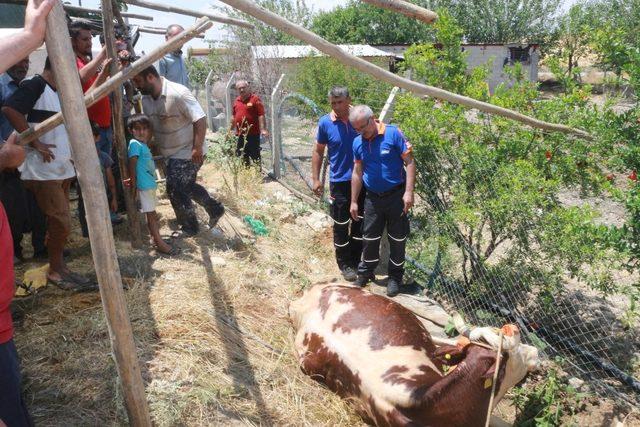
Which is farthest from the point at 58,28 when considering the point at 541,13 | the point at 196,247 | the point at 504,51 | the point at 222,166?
the point at 541,13

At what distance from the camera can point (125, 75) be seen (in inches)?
109

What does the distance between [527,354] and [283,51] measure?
1831cm

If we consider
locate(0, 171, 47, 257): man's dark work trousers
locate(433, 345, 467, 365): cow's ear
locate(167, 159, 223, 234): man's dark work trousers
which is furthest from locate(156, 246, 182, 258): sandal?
locate(433, 345, 467, 365): cow's ear

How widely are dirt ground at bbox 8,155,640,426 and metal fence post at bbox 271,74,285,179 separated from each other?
11.5ft

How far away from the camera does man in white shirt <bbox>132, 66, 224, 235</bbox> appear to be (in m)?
4.64

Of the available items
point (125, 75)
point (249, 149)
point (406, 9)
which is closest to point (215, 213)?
point (125, 75)

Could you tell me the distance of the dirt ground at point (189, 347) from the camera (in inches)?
117

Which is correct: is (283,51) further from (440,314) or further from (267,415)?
(267,415)

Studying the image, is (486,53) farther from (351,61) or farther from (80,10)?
(351,61)

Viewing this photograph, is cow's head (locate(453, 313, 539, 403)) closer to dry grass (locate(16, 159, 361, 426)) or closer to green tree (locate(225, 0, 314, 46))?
dry grass (locate(16, 159, 361, 426))

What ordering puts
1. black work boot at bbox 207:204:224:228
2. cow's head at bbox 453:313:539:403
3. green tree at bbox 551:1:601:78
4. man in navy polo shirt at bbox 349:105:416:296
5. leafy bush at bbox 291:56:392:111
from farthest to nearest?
green tree at bbox 551:1:601:78 < leafy bush at bbox 291:56:392:111 < black work boot at bbox 207:204:224:228 < man in navy polo shirt at bbox 349:105:416:296 < cow's head at bbox 453:313:539:403

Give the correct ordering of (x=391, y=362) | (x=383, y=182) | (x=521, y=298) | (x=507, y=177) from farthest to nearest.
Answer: (x=383, y=182) < (x=521, y=298) < (x=507, y=177) < (x=391, y=362)

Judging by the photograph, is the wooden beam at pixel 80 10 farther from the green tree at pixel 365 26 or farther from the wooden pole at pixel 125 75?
the green tree at pixel 365 26

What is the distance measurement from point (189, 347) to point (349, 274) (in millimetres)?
2225
